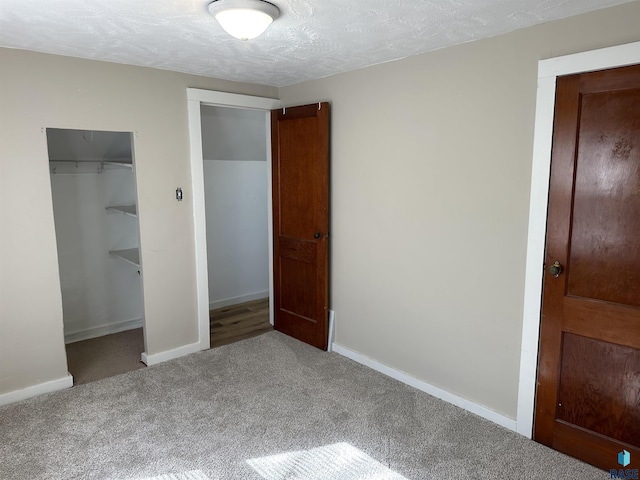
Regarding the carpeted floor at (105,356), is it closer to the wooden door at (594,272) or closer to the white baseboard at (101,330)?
the white baseboard at (101,330)

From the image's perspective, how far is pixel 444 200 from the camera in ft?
8.75

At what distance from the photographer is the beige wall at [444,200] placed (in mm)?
2305

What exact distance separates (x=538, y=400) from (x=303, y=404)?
1.34 meters

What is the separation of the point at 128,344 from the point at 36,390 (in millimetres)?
892

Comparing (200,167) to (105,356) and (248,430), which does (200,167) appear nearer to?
(105,356)

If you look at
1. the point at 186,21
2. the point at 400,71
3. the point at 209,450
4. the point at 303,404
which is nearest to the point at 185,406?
the point at 209,450

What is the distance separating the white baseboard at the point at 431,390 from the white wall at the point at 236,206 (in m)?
1.75

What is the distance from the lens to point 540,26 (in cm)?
217

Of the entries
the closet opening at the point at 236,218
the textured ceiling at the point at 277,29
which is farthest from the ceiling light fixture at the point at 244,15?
the closet opening at the point at 236,218

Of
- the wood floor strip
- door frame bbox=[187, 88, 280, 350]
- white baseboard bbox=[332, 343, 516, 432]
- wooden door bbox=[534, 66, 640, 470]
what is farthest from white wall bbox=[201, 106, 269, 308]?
wooden door bbox=[534, 66, 640, 470]

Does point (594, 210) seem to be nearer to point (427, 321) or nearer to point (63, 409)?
point (427, 321)

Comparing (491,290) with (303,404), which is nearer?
(491,290)

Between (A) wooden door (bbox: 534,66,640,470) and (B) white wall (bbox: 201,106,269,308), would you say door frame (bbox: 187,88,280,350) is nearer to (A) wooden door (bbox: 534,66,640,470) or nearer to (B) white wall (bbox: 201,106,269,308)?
(B) white wall (bbox: 201,106,269,308)

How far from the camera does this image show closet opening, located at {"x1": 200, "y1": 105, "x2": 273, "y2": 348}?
167 inches
